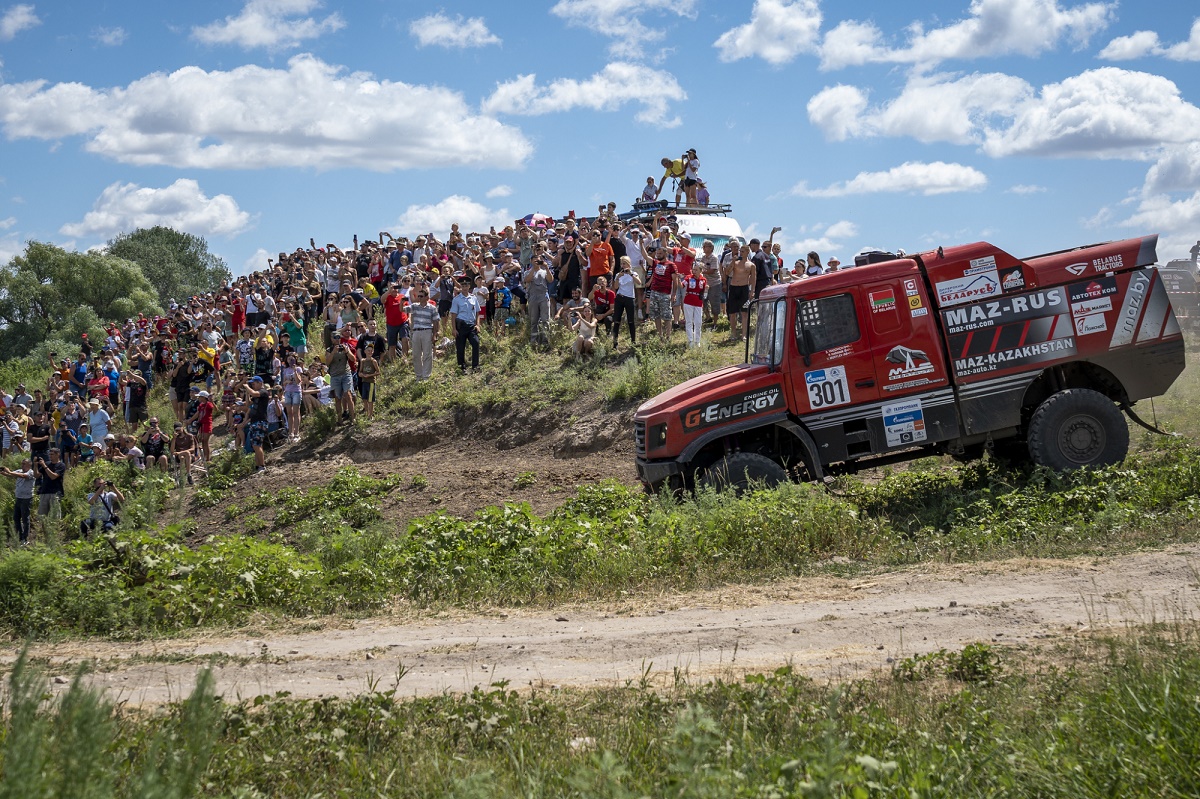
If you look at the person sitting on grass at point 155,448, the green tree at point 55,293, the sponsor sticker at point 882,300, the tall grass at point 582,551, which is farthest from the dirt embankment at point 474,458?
the green tree at point 55,293

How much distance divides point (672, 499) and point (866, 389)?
2.55 meters

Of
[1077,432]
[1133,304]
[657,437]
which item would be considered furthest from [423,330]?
[1133,304]

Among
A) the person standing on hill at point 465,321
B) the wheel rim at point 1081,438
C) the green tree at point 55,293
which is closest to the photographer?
the wheel rim at point 1081,438

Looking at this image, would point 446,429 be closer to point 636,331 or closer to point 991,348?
point 636,331

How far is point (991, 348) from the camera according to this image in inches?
474

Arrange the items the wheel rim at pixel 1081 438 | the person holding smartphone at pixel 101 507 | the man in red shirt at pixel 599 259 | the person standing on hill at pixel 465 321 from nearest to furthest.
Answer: the wheel rim at pixel 1081 438, the person holding smartphone at pixel 101 507, the person standing on hill at pixel 465 321, the man in red shirt at pixel 599 259

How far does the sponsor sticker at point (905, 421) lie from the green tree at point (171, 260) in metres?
77.5

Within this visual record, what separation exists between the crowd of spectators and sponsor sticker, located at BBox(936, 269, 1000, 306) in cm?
676

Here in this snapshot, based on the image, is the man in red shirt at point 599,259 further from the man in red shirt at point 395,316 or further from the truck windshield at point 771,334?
the truck windshield at point 771,334

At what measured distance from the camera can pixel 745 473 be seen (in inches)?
475

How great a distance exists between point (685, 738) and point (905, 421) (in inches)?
297

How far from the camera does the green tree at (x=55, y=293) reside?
6412 centimetres

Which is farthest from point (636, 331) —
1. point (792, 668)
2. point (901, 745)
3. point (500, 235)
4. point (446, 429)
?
point (901, 745)

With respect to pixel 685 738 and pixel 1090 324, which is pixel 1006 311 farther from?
pixel 685 738
